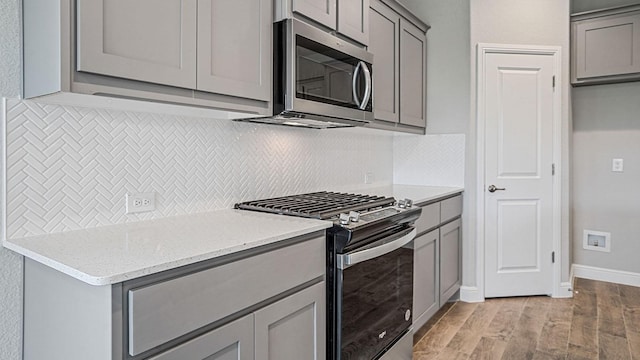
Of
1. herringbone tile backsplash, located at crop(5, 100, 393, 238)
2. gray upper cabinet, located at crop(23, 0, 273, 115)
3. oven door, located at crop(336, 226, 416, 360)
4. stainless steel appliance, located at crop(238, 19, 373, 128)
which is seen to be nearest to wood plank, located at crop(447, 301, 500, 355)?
oven door, located at crop(336, 226, 416, 360)

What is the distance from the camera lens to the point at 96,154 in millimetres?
1458

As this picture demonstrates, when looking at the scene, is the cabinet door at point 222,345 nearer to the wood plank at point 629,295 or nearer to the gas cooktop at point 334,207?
the gas cooktop at point 334,207

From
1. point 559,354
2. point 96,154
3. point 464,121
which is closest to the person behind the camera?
point 96,154

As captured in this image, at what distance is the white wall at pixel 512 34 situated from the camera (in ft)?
10.4

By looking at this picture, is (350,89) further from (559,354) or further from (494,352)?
(559,354)

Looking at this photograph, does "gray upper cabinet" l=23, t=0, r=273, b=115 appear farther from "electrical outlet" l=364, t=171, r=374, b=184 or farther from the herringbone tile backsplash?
"electrical outlet" l=364, t=171, r=374, b=184

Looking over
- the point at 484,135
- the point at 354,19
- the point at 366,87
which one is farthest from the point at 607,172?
the point at 354,19

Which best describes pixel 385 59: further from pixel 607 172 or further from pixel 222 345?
pixel 607 172

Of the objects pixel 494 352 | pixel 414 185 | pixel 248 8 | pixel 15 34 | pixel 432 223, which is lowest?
pixel 494 352

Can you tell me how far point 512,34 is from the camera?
10.5ft

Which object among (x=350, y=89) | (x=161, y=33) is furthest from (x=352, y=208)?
(x=161, y=33)

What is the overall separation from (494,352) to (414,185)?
1.50 metres

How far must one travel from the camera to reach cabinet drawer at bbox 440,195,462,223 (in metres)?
2.85

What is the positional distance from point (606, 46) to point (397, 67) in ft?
6.20
